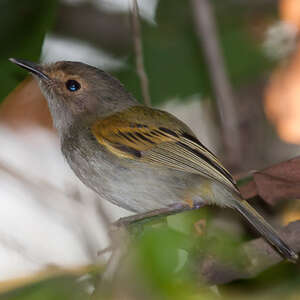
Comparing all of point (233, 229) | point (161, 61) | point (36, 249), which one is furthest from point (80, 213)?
point (161, 61)

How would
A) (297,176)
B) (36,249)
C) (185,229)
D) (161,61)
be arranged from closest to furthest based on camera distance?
(185,229)
(297,176)
(36,249)
(161,61)

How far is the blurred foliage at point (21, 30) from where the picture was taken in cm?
371

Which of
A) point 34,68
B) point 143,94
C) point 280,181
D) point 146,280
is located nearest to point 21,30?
point 34,68

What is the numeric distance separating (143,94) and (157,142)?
614 millimetres

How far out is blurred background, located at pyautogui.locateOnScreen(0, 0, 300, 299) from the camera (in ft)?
11.7

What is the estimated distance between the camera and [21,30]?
3.83 m

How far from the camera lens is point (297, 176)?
2709 millimetres

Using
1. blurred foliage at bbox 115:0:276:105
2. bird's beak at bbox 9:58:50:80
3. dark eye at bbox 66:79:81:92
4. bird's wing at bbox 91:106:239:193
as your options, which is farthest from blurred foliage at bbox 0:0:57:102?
blurred foliage at bbox 115:0:276:105

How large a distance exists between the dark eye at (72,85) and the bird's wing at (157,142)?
1.18 feet

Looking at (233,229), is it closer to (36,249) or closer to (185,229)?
(36,249)

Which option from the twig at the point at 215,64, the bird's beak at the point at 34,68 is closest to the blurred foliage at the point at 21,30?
the bird's beak at the point at 34,68

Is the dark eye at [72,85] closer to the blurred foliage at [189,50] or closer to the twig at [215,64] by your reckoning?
the blurred foliage at [189,50]

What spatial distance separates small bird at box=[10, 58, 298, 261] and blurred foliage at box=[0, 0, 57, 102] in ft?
0.60

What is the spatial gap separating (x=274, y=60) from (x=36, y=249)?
2751 millimetres
